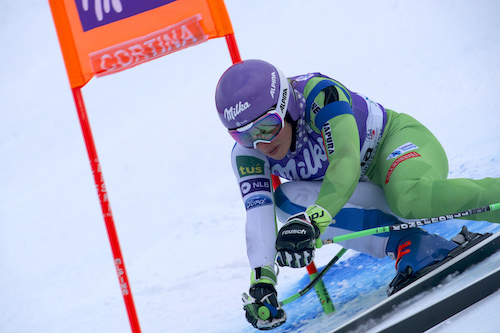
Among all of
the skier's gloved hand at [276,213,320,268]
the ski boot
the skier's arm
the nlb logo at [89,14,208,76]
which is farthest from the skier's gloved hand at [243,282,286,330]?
the nlb logo at [89,14,208,76]

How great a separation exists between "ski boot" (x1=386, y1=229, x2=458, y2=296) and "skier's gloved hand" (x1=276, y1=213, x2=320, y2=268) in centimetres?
42

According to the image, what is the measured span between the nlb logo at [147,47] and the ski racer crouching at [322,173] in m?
0.63

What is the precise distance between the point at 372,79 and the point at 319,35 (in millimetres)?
1818

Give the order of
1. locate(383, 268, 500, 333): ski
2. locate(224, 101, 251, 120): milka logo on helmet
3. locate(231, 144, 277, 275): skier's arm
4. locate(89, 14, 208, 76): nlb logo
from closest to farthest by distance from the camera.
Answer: locate(383, 268, 500, 333): ski, locate(224, 101, 251, 120): milka logo on helmet, locate(231, 144, 277, 275): skier's arm, locate(89, 14, 208, 76): nlb logo

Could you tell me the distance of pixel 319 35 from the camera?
8.62 meters

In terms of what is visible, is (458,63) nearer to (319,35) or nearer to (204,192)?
(319,35)

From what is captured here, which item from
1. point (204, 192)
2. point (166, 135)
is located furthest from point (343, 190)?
point (166, 135)

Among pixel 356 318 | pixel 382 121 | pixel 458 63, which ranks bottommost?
pixel 356 318

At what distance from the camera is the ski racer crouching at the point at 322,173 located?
237 cm

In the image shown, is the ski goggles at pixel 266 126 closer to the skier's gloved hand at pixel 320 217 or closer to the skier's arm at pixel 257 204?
the skier's arm at pixel 257 204

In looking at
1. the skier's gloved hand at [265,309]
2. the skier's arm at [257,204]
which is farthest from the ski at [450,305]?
the skier's arm at [257,204]

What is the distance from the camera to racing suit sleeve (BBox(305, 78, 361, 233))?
2385 millimetres

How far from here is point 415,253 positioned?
2445 mm

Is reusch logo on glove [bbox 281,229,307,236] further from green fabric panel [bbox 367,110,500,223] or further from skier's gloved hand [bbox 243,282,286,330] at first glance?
green fabric panel [bbox 367,110,500,223]
